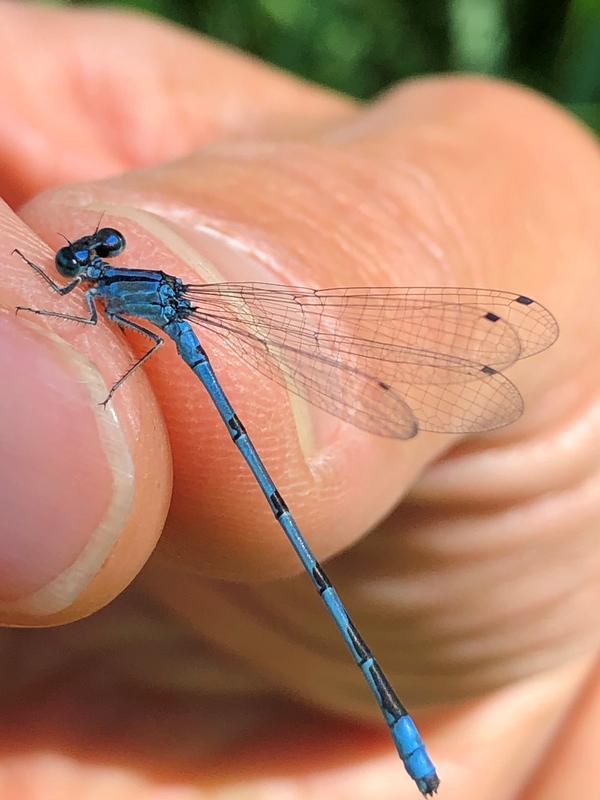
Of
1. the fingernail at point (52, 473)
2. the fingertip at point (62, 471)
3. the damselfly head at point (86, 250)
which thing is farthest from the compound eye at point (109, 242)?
the fingernail at point (52, 473)

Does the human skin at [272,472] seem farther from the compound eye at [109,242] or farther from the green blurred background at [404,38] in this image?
the green blurred background at [404,38]

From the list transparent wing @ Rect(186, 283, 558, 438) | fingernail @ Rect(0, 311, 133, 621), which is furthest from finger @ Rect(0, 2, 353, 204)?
fingernail @ Rect(0, 311, 133, 621)

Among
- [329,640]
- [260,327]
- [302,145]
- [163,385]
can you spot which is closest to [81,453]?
[163,385]

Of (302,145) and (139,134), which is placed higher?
(139,134)

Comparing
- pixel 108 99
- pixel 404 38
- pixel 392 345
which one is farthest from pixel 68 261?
pixel 404 38

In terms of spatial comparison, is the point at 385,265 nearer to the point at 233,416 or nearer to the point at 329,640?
the point at 233,416

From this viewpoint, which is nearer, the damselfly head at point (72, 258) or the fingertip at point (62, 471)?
the fingertip at point (62, 471)
